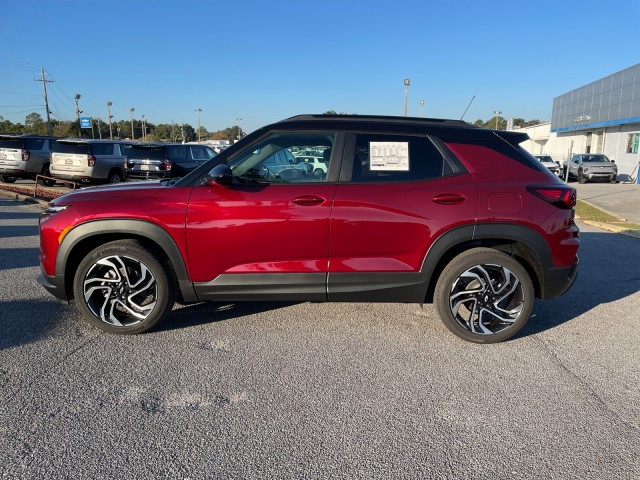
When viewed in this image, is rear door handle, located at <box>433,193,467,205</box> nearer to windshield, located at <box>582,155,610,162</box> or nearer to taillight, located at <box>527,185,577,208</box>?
taillight, located at <box>527,185,577,208</box>

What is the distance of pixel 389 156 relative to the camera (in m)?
3.75

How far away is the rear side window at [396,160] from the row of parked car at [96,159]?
38.6 ft

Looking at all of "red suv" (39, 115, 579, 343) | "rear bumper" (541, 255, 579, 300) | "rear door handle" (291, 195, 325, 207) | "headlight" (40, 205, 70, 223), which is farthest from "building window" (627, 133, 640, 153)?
"headlight" (40, 205, 70, 223)

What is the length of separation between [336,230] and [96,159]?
1353cm

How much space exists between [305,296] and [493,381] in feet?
5.14

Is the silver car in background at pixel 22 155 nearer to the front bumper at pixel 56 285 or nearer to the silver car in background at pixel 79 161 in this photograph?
the silver car in background at pixel 79 161

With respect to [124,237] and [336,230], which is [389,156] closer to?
[336,230]

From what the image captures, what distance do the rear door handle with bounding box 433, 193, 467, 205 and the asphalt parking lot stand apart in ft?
3.91

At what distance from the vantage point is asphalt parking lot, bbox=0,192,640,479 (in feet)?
7.79

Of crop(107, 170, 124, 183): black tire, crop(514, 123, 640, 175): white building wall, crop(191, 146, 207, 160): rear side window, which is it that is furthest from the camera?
crop(514, 123, 640, 175): white building wall

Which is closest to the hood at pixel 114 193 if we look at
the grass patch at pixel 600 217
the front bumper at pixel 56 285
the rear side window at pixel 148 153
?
the front bumper at pixel 56 285

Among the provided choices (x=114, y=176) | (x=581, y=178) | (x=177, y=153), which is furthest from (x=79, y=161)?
(x=581, y=178)

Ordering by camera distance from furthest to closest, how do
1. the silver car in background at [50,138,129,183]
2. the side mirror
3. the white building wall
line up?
1. the white building wall
2. the silver car in background at [50,138,129,183]
3. the side mirror

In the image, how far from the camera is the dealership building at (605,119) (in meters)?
28.2
